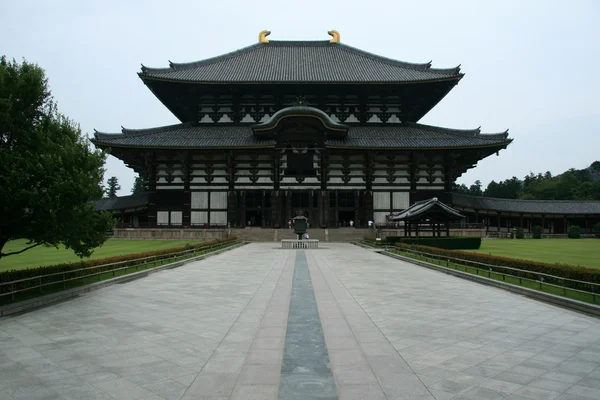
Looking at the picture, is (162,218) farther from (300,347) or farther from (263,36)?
(300,347)

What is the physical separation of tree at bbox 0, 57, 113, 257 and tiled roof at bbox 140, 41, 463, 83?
116ft

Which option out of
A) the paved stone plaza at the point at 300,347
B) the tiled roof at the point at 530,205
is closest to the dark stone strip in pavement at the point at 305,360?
the paved stone plaza at the point at 300,347

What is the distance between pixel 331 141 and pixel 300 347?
38.7 m

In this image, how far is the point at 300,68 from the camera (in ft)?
170

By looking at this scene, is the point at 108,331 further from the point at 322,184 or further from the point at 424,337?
the point at 322,184

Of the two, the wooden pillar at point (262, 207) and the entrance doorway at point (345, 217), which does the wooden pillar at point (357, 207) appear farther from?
the wooden pillar at point (262, 207)

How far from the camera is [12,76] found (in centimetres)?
1157

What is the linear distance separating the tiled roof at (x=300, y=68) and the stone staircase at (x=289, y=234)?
55.9 feet

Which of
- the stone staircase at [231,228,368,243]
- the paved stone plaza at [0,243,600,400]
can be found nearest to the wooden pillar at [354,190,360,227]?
the stone staircase at [231,228,368,243]

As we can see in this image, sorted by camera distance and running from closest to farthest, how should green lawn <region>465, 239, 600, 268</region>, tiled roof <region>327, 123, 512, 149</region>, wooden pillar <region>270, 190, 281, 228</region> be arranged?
green lawn <region>465, 239, 600, 268</region> → tiled roof <region>327, 123, 512, 149</region> → wooden pillar <region>270, 190, 281, 228</region>

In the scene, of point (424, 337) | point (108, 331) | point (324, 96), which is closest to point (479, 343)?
point (424, 337)

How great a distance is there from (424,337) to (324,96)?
144ft

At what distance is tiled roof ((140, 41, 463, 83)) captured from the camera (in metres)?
46.9

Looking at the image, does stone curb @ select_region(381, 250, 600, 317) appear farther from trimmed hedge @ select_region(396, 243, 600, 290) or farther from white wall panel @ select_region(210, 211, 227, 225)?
white wall panel @ select_region(210, 211, 227, 225)
